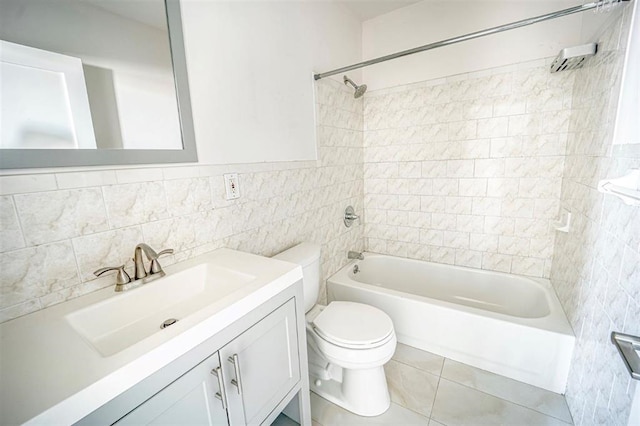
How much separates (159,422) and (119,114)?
999 millimetres

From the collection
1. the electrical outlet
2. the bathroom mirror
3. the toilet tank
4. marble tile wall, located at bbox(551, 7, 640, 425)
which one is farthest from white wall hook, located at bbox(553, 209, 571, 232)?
the bathroom mirror

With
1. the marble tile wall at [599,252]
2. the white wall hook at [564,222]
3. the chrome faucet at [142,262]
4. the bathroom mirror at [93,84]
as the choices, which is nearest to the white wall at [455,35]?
the marble tile wall at [599,252]

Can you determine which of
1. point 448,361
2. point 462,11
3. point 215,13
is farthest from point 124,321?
point 462,11

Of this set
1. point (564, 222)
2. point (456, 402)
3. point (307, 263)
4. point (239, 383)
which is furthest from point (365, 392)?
point (564, 222)

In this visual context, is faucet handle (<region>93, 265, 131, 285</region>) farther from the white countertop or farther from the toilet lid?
the toilet lid

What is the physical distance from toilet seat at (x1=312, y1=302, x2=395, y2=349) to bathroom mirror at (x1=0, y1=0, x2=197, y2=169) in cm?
113

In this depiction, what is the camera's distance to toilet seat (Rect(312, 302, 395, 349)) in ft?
4.49

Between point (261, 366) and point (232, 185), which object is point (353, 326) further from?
point (232, 185)

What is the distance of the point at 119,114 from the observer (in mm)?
964

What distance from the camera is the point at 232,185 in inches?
53.6

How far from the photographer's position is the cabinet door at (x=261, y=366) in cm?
84

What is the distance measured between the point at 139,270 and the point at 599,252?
6.40ft

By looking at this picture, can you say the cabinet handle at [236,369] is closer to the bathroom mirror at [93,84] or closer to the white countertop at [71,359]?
the white countertop at [71,359]

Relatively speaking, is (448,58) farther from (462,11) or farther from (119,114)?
(119,114)
